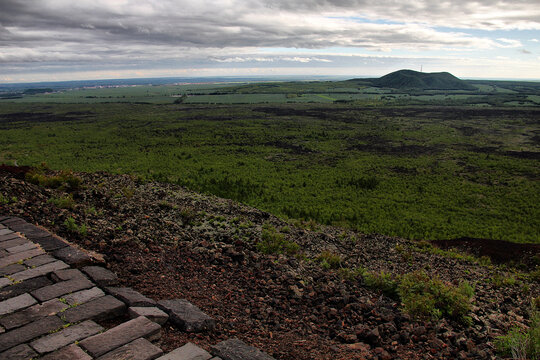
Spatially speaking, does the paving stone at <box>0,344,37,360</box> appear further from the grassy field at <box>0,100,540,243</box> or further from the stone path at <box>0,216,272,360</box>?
the grassy field at <box>0,100,540,243</box>

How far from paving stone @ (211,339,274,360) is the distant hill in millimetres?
179138

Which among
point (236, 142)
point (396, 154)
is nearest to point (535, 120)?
point (396, 154)

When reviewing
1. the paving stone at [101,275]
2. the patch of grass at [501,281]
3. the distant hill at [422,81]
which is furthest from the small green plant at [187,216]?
the distant hill at [422,81]

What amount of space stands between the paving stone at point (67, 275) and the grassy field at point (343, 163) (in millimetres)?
12462

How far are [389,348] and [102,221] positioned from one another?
7.01 meters

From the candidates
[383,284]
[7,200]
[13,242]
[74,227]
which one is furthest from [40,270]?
[383,284]

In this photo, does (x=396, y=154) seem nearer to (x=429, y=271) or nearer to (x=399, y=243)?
(x=399, y=243)

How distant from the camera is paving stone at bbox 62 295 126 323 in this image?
173 inches

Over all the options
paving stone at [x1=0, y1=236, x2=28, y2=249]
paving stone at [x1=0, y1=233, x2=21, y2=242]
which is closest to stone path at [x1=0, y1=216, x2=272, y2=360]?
paving stone at [x1=0, y1=236, x2=28, y2=249]

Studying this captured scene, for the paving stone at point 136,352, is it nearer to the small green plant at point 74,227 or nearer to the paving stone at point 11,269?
the paving stone at point 11,269

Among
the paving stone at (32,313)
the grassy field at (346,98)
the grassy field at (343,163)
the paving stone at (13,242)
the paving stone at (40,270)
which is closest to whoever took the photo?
the paving stone at (32,313)

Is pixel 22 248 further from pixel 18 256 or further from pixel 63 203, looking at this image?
pixel 63 203

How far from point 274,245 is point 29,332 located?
6.29 metres

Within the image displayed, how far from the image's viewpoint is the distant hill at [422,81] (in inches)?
6599
